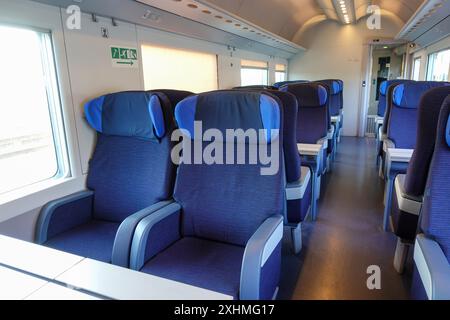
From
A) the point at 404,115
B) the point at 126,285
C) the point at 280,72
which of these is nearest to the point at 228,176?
the point at 126,285

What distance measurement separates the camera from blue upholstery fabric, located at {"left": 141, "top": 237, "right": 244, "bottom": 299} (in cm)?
145

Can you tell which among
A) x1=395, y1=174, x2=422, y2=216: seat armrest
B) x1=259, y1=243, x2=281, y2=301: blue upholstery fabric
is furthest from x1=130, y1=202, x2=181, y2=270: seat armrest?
x1=395, y1=174, x2=422, y2=216: seat armrest

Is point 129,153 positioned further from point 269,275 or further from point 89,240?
point 269,275

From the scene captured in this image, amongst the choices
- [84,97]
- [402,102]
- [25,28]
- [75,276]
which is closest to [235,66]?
[402,102]

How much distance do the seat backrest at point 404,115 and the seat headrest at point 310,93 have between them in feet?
2.36

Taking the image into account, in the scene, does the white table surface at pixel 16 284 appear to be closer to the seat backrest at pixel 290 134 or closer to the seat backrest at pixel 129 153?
the seat backrest at pixel 129 153

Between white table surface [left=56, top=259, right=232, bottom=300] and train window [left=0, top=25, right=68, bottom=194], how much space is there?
4.47 feet

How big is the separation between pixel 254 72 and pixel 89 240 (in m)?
4.69

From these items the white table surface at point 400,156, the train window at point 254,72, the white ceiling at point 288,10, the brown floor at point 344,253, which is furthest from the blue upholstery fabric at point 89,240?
the train window at point 254,72

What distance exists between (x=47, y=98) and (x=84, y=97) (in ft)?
0.77

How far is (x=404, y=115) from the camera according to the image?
130 inches

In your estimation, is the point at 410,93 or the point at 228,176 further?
the point at 410,93
